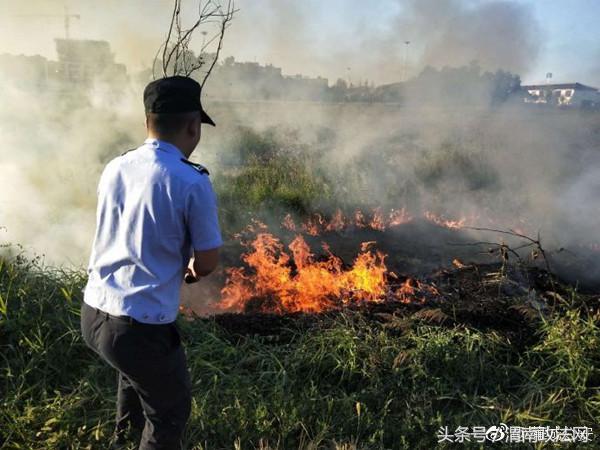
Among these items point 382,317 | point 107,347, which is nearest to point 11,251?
point 107,347

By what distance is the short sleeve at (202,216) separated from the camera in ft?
6.15

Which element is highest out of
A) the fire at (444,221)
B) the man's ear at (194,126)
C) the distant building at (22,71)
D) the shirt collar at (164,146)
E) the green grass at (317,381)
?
the distant building at (22,71)

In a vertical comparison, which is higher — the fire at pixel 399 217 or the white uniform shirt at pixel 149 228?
the white uniform shirt at pixel 149 228

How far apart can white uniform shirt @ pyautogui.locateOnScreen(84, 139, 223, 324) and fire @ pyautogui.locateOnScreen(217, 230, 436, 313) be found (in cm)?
255

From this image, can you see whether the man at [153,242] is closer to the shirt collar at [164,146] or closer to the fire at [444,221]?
the shirt collar at [164,146]

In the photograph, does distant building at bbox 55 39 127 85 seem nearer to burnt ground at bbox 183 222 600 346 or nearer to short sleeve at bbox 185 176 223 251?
burnt ground at bbox 183 222 600 346

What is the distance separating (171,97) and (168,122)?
11 centimetres

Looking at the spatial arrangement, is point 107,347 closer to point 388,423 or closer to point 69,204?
point 388,423

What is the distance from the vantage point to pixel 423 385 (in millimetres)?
→ 3078

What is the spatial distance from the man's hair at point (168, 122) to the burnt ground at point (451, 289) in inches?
86.9

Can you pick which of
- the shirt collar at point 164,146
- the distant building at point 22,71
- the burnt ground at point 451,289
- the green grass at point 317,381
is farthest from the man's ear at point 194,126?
the distant building at point 22,71

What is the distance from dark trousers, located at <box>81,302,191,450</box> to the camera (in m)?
1.97

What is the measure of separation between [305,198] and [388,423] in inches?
202

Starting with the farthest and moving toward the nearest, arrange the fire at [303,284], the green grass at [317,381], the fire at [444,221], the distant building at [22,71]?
the distant building at [22,71] < the fire at [444,221] < the fire at [303,284] < the green grass at [317,381]
